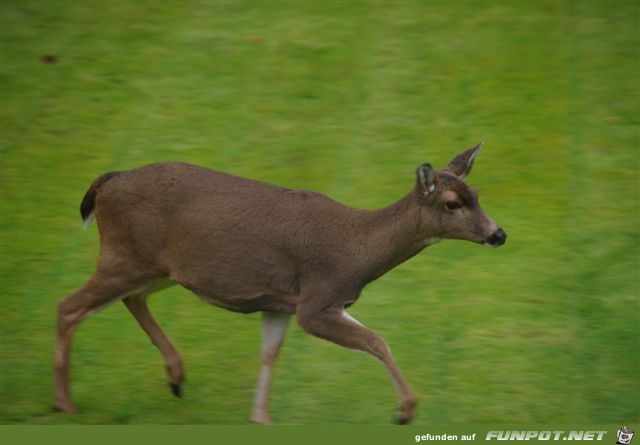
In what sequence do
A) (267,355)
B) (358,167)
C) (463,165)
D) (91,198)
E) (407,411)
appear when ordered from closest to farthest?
(407,411)
(463,165)
(267,355)
(91,198)
(358,167)

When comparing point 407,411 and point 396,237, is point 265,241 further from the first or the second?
point 407,411

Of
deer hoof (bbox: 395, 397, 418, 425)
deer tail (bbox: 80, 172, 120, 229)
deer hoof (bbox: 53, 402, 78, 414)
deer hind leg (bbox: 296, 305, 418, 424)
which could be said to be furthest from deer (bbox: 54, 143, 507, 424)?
deer hoof (bbox: 395, 397, 418, 425)

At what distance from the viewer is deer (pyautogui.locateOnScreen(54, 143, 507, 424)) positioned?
386 inches

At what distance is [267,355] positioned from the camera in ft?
33.8

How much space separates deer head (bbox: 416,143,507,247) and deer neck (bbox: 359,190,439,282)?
6 cm

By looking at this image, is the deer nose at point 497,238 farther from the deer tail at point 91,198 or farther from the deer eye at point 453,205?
the deer tail at point 91,198

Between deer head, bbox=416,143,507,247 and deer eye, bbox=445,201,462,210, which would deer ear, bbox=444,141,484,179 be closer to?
deer head, bbox=416,143,507,247

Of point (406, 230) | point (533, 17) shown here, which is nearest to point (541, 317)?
point (406, 230)

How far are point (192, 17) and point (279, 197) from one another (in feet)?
25.2

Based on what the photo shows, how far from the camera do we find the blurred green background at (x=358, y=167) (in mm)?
11039

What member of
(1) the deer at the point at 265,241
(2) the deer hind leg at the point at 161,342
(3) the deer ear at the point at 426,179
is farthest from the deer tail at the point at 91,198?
(3) the deer ear at the point at 426,179

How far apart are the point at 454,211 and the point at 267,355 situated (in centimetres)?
180

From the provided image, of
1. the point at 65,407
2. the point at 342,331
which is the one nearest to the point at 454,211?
the point at 342,331

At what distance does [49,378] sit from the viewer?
11.0 metres
